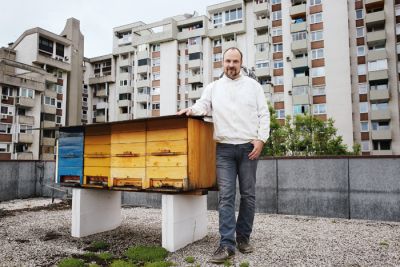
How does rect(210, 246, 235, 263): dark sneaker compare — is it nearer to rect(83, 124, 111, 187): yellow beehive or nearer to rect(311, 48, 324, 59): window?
rect(83, 124, 111, 187): yellow beehive

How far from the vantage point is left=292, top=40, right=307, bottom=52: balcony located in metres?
42.3

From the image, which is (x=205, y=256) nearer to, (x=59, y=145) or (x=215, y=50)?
(x=59, y=145)

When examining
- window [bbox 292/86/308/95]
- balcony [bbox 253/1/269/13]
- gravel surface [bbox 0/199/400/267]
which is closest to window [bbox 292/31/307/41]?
balcony [bbox 253/1/269/13]

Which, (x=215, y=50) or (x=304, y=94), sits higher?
(x=215, y=50)

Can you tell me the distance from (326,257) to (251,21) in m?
47.7

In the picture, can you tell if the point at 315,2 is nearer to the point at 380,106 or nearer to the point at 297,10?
the point at 297,10

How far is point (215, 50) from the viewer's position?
50531 mm

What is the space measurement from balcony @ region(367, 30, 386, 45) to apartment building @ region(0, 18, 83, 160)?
139 ft

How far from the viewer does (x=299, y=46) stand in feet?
140

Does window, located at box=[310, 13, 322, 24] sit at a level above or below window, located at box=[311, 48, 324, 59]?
above

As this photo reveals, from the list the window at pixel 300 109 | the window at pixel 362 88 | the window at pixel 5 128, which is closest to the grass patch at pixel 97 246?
the window at pixel 300 109

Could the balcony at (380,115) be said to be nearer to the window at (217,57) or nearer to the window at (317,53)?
the window at (317,53)

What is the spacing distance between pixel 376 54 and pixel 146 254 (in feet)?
140

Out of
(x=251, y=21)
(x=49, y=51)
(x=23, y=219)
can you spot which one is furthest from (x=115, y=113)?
(x=23, y=219)
